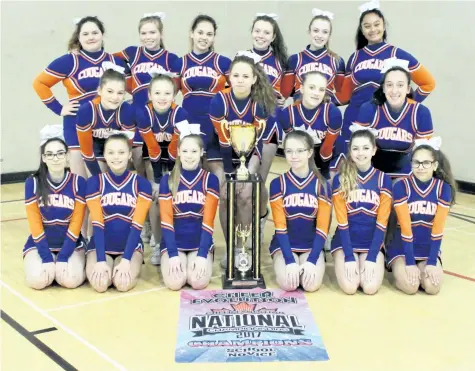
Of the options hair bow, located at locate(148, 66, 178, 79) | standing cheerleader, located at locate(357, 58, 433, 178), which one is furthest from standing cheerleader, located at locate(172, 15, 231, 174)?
standing cheerleader, located at locate(357, 58, 433, 178)

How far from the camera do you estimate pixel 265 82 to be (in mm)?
4402

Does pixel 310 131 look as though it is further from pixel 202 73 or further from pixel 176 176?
pixel 202 73

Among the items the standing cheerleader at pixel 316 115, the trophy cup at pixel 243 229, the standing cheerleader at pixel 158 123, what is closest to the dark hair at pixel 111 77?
the standing cheerleader at pixel 158 123

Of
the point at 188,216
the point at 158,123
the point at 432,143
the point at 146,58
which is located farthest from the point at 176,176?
the point at 432,143

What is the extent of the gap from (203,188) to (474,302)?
5.59 feet

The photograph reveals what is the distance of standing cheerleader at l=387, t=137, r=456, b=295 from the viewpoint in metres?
3.99

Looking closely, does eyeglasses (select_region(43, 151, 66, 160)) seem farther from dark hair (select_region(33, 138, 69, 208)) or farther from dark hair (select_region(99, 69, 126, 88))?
dark hair (select_region(99, 69, 126, 88))

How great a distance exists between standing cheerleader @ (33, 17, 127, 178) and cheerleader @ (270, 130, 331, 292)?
1.53m

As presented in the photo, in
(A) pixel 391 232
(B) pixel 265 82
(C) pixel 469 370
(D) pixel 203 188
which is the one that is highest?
(B) pixel 265 82

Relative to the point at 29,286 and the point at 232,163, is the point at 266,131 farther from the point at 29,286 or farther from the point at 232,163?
the point at 29,286

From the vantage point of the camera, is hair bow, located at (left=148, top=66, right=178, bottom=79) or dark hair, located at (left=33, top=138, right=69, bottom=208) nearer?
dark hair, located at (left=33, top=138, right=69, bottom=208)

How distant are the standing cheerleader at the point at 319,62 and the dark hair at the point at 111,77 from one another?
1.27 meters

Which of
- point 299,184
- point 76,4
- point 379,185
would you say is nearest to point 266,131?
point 299,184

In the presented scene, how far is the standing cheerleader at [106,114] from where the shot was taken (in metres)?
4.38
